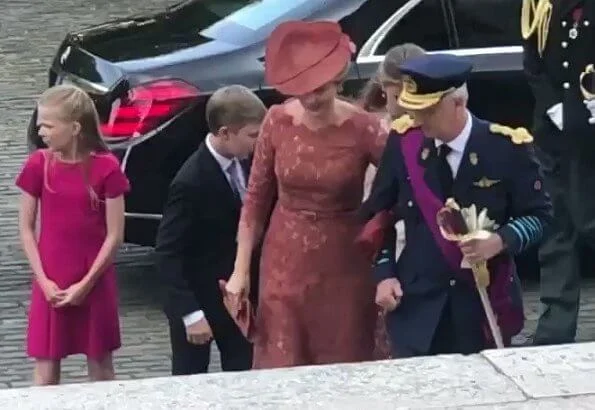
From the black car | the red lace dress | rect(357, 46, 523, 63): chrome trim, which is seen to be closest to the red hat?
the red lace dress

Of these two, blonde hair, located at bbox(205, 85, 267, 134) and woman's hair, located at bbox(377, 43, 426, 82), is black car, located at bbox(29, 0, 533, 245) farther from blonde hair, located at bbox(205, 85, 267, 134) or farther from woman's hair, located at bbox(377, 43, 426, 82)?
blonde hair, located at bbox(205, 85, 267, 134)

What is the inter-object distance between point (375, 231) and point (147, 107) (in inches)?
107

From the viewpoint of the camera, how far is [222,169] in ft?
18.6

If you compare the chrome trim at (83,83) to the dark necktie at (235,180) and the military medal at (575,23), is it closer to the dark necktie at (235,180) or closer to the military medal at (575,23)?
the dark necktie at (235,180)

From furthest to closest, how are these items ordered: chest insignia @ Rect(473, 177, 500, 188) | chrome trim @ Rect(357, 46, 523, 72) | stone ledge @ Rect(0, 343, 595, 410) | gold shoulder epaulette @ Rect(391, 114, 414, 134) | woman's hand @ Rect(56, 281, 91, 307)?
chrome trim @ Rect(357, 46, 523, 72)
woman's hand @ Rect(56, 281, 91, 307)
gold shoulder epaulette @ Rect(391, 114, 414, 134)
chest insignia @ Rect(473, 177, 500, 188)
stone ledge @ Rect(0, 343, 595, 410)

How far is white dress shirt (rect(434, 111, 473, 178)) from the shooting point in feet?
15.9

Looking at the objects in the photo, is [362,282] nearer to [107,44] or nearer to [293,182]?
[293,182]

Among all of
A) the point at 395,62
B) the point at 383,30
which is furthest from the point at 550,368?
the point at 383,30

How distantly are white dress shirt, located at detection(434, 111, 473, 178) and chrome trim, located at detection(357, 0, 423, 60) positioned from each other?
275cm

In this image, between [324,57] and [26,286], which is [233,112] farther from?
[26,286]

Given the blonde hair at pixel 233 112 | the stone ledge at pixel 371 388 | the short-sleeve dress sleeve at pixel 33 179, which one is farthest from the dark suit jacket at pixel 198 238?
the stone ledge at pixel 371 388

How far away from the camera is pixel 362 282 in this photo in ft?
17.2

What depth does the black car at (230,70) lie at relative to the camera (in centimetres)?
747

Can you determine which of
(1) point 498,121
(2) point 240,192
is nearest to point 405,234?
(2) point 240,192
